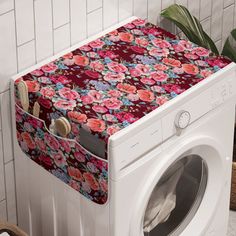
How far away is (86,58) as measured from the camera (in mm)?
2982

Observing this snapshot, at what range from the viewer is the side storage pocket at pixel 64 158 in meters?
2.65

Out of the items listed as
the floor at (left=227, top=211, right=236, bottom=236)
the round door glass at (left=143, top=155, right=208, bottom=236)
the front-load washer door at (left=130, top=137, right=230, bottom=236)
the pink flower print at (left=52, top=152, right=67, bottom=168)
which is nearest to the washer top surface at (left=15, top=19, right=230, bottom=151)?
the pink flower print at (left=52, top=152, right=67, bottom=168)

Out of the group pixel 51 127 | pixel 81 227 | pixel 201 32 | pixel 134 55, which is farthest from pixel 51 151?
pixel 201 32

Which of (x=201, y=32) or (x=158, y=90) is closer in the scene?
(x=158, y=90)

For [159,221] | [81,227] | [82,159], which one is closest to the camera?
[82,159]

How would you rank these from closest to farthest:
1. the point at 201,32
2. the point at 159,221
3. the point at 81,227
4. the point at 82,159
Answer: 1. the point at 82,159
2. the point at 81,227
3. the point at 159,221
4. the point at 201,32

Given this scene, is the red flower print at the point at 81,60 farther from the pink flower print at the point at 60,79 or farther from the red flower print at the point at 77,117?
the red flower print at the point at 77,117

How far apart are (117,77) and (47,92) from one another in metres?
0.26

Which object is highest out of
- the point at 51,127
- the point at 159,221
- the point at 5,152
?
the point at 51,127

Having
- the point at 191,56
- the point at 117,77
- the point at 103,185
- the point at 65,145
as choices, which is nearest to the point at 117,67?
the point at 117,77

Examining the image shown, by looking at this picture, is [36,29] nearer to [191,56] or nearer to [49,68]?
[49,68]

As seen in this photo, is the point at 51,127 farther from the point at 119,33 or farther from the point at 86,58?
the point at 119,33

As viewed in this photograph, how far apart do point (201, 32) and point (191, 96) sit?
0.64m

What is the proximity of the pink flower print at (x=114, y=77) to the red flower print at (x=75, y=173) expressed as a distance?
Answer: 1.13ft
